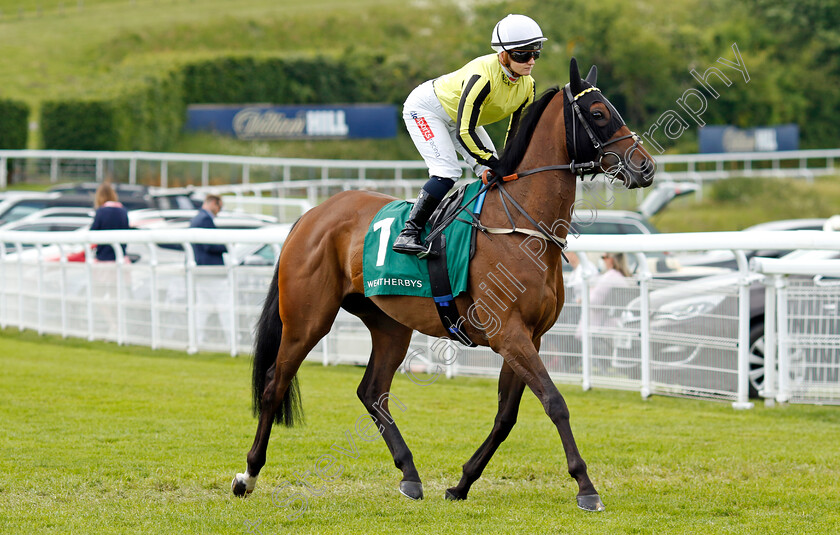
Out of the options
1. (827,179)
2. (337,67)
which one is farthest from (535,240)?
(337,67)

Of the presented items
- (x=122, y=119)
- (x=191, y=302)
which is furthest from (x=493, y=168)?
(x=122, y=119)

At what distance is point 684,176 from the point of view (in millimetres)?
26094

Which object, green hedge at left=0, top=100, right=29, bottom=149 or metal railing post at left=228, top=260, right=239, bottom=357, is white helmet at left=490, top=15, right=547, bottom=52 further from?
green hedge at left=0, top=100, right=29, bottom=149

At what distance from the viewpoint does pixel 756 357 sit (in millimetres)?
8273

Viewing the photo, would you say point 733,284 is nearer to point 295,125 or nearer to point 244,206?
point 244,206

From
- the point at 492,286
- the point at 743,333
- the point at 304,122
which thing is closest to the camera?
the point at 492,286

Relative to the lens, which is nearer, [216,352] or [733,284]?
[733,284]

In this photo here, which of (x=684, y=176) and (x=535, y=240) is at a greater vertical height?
(x=684, y=176)

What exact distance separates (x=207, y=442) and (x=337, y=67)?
A: 39393 millimetres

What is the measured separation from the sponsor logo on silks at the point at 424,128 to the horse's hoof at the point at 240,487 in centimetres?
219

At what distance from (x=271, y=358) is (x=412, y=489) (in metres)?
1.32

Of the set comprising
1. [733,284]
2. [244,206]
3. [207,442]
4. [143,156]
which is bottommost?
[207,442]

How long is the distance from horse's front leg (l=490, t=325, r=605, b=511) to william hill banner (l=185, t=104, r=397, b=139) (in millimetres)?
30557

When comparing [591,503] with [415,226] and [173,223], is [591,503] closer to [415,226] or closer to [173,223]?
[415,226]
